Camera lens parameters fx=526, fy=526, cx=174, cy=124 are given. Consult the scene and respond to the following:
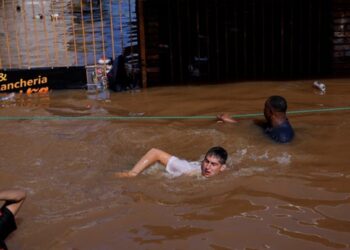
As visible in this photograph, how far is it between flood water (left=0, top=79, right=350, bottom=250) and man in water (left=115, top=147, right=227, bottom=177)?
101mm

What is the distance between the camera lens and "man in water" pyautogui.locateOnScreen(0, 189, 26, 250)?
160 inches

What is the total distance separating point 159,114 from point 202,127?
1.23 m

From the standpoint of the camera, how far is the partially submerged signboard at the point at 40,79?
34.9 ft

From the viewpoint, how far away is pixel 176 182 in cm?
538

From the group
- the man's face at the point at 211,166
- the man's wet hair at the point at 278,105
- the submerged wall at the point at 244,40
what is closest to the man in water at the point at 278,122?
the man's wet hair at the point at 278,105

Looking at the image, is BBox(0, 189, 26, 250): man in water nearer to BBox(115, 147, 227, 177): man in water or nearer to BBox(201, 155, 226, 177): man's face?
BBox(115, 147, 227, 177): man in water

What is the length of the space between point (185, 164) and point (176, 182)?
12.6 inches

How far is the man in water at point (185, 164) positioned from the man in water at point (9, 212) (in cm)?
137

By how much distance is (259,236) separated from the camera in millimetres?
4016

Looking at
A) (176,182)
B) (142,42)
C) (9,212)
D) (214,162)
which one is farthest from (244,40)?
(9,212)

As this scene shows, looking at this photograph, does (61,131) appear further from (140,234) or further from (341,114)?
(341,114)

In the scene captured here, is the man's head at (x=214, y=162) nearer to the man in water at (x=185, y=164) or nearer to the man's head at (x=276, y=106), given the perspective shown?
the man in water at (x=185, y=164)

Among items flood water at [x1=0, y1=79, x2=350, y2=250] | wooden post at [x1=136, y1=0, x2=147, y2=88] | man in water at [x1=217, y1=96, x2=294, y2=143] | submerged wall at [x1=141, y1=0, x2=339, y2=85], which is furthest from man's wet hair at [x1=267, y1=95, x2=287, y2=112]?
submerged wall at [x1=141, y1=0, x2=339, y2=85]

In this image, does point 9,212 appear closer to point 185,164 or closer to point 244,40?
point 185,164
